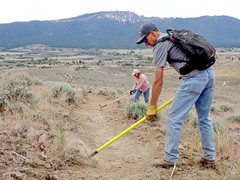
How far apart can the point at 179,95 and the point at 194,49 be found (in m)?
0.66

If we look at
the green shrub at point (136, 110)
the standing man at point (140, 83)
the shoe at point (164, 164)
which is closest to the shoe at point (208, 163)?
the shoe at point (164, 164)

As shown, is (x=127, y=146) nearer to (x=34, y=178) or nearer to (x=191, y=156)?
(x=191, y=156)

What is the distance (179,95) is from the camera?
3.39 m

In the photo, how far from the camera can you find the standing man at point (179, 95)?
3318 mm

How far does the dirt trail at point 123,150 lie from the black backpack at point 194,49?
1568 mm

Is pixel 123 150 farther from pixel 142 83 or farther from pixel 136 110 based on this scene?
pixel 142 83

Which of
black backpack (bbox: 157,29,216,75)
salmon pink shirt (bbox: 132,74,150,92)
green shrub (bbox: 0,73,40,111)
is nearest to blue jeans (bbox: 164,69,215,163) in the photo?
black backpack (bbox: 157,29,216,75)

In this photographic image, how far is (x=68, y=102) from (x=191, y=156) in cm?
579

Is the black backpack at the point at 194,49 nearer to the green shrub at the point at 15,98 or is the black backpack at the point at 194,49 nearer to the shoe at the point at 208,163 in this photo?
the shoe at the point at 208,163

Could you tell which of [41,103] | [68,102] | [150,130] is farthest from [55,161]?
[68,102]

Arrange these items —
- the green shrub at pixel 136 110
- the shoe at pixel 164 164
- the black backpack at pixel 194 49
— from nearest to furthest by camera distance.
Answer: the black backpack at pixel 194 49
the shoe at pixel 164 164
the green shrub at pixel 136 110

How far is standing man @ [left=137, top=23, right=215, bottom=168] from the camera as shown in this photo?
10.9 feet

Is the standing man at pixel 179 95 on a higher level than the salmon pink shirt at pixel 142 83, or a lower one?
higher

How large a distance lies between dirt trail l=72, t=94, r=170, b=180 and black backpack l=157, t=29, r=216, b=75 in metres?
1.57
